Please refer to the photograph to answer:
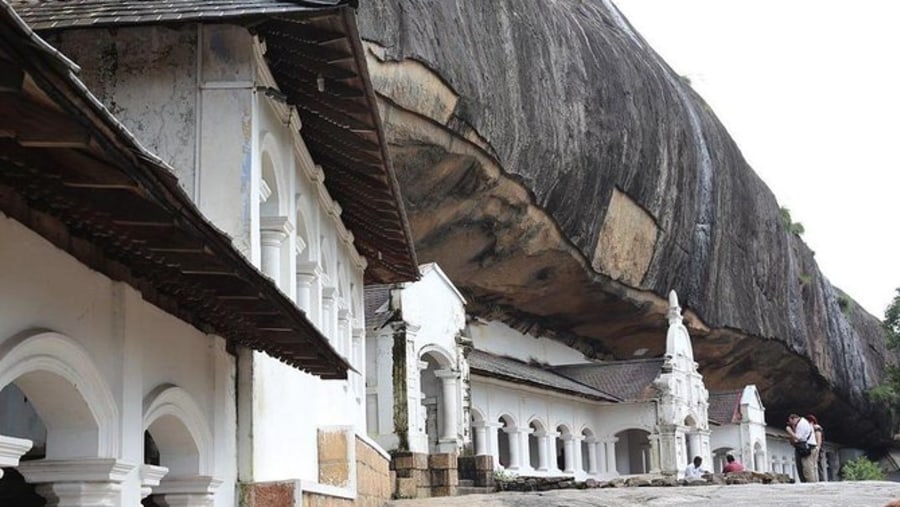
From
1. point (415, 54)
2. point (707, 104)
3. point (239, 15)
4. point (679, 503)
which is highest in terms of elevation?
point (707, 104)

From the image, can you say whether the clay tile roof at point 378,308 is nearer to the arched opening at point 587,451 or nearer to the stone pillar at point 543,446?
the stone pillar at point 543,446

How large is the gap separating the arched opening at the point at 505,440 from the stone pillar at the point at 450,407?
267 inches

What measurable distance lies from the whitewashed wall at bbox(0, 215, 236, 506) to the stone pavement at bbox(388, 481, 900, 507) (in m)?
6.27

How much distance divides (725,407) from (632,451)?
15.4ft

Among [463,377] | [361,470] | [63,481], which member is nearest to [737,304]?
[463,377]

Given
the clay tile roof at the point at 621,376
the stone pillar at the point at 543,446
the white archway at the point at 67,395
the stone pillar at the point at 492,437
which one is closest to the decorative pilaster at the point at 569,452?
the stone pillar at the point at 543,446

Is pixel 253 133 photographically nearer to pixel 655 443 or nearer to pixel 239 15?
pixel 239 15

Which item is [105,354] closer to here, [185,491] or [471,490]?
[185,491]

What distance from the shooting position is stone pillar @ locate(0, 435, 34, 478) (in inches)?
204

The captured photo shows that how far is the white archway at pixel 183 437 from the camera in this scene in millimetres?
7367

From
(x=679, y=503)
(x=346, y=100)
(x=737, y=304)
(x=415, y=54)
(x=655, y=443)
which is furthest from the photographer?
(x=737, y=304)

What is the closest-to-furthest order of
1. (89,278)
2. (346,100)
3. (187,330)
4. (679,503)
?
(89,278) < (187,330) < (346,100) < (679,503)

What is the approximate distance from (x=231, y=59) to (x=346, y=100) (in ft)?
3.52

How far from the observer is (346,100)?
937 centimetres
